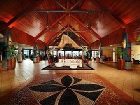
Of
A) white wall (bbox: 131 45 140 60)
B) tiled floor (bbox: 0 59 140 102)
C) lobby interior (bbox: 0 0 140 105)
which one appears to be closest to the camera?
lobby interior (bbox: 0 0 140 105)

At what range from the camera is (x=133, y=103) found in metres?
5.00

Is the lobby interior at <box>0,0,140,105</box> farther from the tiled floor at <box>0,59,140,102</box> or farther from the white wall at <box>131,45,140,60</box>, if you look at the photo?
the white wall at <box>131,45,140,60</box>

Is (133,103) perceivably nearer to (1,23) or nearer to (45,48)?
(1,23)

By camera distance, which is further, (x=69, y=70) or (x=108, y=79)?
(x=69, y=70)

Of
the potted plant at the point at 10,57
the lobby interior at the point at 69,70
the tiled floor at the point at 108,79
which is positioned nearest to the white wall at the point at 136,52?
the lobby interior at the point at 69,70

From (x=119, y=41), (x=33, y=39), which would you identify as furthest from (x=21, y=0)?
(x=33, y=39)

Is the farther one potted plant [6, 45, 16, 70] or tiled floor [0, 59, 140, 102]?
potted plant [6, 45, 16, 70]

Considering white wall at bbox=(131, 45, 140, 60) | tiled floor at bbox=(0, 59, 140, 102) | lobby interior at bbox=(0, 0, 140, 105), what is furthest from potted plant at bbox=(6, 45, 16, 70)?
white wall at bbox=(131, 45, 140, 60)

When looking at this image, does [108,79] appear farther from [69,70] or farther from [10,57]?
[10,57]

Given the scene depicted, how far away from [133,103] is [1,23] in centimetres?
1103

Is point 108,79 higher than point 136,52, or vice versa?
point 136,52

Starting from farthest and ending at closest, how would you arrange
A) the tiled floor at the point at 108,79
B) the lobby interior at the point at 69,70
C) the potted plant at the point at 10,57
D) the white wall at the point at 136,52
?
1. the white wall at the point at 136,52
2. the potted plant at the point at 10,57
3. the tiled floor at the point at 108,79
4. the lobby interior at the point at 69,70

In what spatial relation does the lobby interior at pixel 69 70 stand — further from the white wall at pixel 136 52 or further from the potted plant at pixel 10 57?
the white wall at pixel 136 52

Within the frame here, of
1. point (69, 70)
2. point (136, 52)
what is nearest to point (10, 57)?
point (69, 70)
